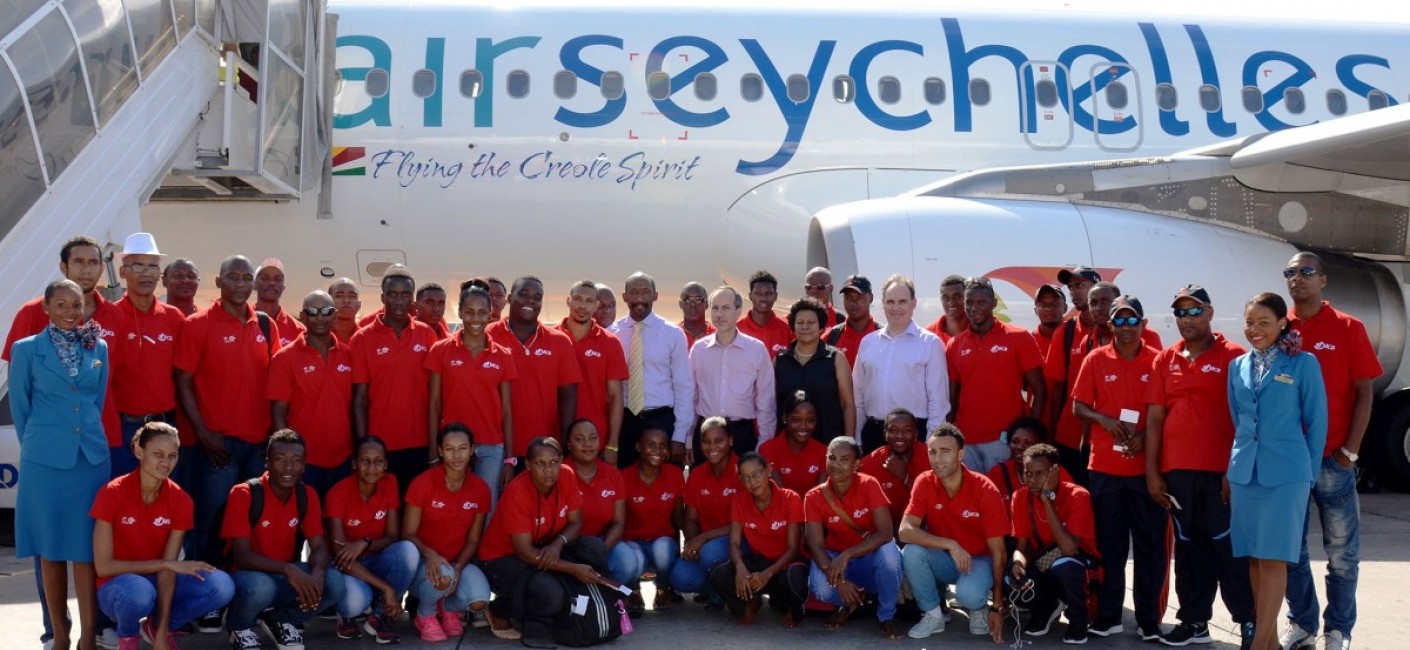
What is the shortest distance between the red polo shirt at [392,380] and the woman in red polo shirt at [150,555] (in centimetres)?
115

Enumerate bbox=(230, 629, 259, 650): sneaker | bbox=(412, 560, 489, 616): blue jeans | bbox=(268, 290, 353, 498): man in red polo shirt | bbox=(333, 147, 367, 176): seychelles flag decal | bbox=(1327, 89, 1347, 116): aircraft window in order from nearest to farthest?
bbox=(230, 629, 259, 650): sneaker < bbox=(412, 560, 489, 616): blue jeans < bbox=(268, 290, 353, 498): man in red polo shirt < bbox=(333, 147, 367, 176): seychelles flag decal < bbox=(1327, 89, 1347, 116): aircraft window

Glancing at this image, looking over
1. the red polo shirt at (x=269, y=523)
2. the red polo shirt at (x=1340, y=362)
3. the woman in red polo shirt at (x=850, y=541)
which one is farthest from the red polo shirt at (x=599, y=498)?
the red polo shirt at (x=1340, y=362)

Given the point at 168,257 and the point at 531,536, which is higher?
the point at 168,257

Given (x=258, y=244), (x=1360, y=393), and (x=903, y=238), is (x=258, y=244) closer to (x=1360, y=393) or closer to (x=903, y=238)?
(x=903, y=238)

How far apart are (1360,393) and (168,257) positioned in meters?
8.34

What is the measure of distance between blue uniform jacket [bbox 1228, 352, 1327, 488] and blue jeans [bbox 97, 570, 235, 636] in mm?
4137

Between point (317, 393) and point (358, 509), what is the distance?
2.08ft

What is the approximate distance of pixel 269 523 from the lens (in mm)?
5879

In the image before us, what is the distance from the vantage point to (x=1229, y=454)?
230 inches

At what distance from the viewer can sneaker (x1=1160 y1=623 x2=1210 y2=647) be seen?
5953mm

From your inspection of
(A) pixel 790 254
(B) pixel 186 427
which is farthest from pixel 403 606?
(A) pixel 790 254

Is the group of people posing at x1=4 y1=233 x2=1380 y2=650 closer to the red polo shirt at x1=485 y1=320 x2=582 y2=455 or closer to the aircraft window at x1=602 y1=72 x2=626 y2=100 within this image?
the red polo shirt at x1=485 y1=320 x2=582 y2=455

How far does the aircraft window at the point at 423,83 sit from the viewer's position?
34.2 ft

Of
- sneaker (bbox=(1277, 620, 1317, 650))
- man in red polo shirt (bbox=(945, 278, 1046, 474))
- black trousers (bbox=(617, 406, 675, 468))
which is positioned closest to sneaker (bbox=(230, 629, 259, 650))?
black trousers (bbox=(617, 406, 675, 468))
